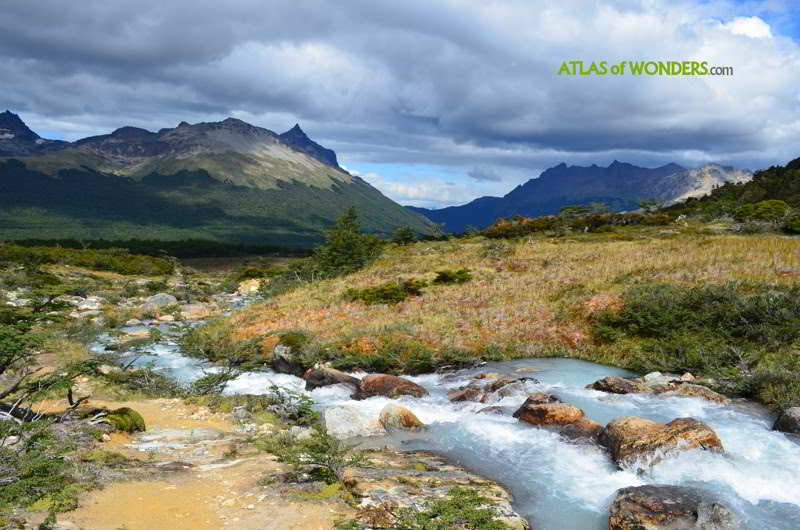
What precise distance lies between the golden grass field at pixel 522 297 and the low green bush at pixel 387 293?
2.08 feet

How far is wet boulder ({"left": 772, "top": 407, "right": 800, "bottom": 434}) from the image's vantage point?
39.6 ft

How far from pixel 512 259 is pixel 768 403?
27063 millimetres

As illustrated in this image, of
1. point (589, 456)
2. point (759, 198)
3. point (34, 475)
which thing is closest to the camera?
point (34, 475)

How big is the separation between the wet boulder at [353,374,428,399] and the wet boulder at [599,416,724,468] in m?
7.14

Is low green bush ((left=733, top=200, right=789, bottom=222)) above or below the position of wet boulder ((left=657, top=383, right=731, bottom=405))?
above

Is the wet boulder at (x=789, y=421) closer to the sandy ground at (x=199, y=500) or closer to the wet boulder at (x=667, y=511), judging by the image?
the wet boulder at (x=667, y=511)

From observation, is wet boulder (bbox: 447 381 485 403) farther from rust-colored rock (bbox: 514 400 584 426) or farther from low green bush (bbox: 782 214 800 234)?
low green bush (bbox: 782 214 800 234)

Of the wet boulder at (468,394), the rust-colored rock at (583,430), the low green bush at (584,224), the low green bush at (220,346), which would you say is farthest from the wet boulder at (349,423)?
the low green bush at (584,224)

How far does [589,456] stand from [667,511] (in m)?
2.90

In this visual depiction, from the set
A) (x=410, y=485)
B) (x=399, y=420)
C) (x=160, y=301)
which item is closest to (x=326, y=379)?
(x=399, y=420)

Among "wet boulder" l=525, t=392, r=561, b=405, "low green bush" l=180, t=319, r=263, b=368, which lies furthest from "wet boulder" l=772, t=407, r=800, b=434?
"low green bush" l=180, t=319, r=263, b=368

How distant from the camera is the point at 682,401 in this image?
1466 centimetres

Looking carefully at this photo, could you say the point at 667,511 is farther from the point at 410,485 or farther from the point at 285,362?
the point at 285,362

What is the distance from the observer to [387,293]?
31.5 meters
